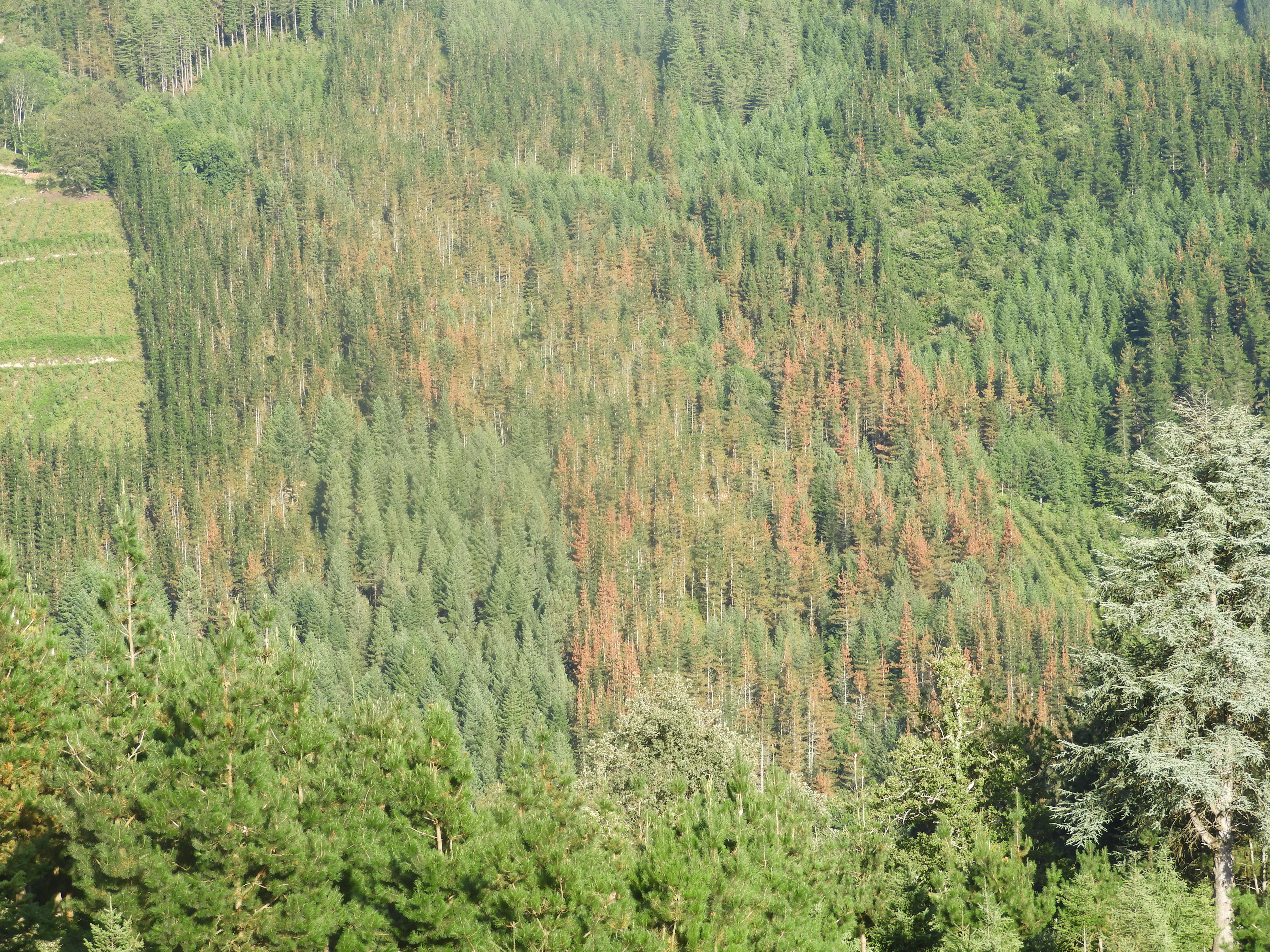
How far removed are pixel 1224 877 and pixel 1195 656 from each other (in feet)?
25.6

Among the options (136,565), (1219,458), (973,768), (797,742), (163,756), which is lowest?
(797,742)

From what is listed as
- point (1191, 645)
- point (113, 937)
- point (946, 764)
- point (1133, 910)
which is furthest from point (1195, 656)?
point (113, 937)

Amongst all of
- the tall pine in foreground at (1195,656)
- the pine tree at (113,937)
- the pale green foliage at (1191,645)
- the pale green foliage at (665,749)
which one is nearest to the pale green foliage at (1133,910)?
Answer: the tall pine in foreground at (1195,656)

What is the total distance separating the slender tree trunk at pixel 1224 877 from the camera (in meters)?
46.6

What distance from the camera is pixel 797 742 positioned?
15675 cm

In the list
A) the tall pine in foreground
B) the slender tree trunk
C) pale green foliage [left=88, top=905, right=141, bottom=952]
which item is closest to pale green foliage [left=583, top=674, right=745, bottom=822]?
the tall pine in foreground

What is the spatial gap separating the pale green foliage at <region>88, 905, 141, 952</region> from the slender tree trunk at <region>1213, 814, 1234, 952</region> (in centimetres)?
3446

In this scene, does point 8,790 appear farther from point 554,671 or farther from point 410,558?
point 410,558

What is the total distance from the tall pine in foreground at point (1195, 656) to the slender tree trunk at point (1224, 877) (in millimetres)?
58

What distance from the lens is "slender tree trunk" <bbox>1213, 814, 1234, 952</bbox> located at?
46625mm

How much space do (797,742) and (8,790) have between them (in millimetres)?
120652

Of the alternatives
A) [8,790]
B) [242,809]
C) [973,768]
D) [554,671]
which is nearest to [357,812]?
[242,809]

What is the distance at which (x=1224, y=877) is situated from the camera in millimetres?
48281

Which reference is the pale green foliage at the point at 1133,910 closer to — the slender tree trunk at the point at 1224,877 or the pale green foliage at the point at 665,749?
the slender tree trunk at the point at 1224,877
